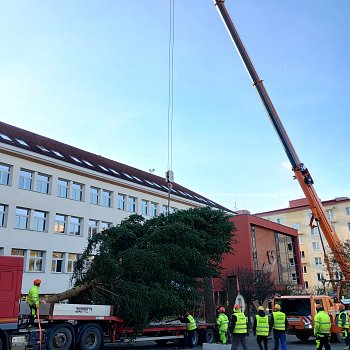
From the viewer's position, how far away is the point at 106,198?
3362 cm

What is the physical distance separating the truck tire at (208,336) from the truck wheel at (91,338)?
535 centimetres

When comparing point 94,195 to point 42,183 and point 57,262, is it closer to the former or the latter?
point 42,183

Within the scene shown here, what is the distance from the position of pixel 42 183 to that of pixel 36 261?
17.4 feet

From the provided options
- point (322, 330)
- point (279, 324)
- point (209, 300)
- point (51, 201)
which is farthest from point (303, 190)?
point (51, 201)

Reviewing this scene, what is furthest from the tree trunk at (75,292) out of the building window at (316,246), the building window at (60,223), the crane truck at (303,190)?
the building window at (316,246)

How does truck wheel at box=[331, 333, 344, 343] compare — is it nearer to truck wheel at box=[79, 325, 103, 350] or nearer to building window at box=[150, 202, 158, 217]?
truck wheel at box=[79, 325, 103, 350]

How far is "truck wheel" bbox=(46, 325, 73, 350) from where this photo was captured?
11.6 meters

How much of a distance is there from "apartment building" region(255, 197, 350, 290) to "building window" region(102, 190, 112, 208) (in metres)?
32.1

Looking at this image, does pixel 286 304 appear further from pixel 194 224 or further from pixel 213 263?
pixel 194 224

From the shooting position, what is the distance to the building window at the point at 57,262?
28.2 meters

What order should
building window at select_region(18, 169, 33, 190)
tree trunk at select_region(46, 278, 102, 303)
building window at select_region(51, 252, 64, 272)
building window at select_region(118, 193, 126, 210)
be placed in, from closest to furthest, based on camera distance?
tree trunk at select_region(46, 278, 102, 303) → building window at select_region(18, 169, 33, 190) → building window at select_region(51, 252, 64, 272) → building window at select_region(118, 193, 126, 210)

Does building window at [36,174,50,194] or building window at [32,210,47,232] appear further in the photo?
building window at [36,174,50,194]

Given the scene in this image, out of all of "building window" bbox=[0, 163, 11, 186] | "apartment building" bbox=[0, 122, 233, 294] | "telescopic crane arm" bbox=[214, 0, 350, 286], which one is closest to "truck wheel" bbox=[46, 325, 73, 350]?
"telescopic crane arm" bbox=[214, 0, 350, 286]

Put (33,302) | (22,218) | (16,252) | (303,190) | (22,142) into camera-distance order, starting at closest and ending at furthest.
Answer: (33,302) → (303,190) → (16,252) → (22,218) → (22,142)
